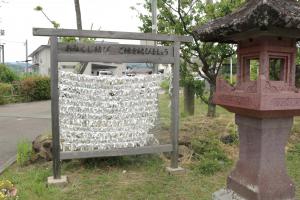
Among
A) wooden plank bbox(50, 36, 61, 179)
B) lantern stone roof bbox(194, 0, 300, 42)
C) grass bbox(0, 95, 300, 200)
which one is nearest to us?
lantern stone roof bbox(194, 0, 300, 42)

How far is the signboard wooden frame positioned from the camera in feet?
18.3

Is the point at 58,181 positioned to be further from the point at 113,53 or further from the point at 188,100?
the point at 188,100

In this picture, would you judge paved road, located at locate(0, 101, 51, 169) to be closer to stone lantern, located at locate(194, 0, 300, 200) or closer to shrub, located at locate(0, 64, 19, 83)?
stone lantern, located at locate(194, 0, 300, 200)

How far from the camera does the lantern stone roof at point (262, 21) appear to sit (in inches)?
125

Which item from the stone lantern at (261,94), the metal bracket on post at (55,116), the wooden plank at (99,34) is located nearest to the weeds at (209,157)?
the stone lantern at (261,94)

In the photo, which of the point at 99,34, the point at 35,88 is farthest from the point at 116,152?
the point at 35,88

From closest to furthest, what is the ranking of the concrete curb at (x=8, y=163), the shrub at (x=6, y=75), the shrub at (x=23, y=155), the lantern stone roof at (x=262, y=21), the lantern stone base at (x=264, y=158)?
the lantern stone roof at (x=262, y=21) → the lantern stone base at (x=264, y=158) → the concrete curb at (x=8, y=163) → the shrub at (x=23, y=155) → the shrub at (x=6, y=75)

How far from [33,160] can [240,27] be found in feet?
16.8

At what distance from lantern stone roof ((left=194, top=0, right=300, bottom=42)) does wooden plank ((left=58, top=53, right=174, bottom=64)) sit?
2.18 meters

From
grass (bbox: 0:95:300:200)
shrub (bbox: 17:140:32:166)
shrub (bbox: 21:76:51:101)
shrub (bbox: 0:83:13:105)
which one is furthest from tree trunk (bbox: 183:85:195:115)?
shrub (bbox: 21:76:51:101)

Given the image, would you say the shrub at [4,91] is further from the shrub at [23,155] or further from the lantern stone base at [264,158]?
the lantern stone base at [264,158]

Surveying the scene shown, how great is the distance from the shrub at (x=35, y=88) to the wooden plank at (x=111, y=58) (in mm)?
18360

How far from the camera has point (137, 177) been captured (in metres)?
6.15

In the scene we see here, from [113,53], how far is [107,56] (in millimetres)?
131
